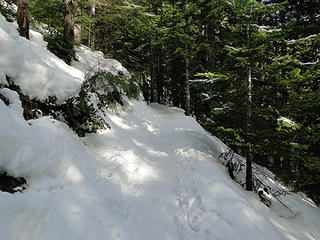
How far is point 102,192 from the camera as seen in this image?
12.9 feet

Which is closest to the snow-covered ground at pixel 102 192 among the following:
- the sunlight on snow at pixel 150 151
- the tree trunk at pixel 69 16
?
the sunlight on snow at pixel 150 151

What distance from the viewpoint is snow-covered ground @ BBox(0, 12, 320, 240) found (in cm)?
271

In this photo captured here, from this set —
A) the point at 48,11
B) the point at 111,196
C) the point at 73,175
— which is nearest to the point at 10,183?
the point at 73,175

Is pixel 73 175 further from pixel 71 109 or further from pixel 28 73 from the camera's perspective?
pixel 28 73

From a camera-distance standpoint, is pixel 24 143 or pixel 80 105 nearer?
pixel 24 143

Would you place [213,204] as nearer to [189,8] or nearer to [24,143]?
[24,143]

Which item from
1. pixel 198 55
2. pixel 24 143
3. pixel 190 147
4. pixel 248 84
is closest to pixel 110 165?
pixel 24 143

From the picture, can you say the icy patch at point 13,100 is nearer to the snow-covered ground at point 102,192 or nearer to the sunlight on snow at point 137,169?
the snow-covered ground at point 102,192

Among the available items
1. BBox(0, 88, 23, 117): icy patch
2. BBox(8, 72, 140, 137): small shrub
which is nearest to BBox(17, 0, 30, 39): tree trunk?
BBox(8, 72, 140, 137): small shrub

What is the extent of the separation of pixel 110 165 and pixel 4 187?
106 inches

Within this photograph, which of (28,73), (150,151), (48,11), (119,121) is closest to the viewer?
(28,73)

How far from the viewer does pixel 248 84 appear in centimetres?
643

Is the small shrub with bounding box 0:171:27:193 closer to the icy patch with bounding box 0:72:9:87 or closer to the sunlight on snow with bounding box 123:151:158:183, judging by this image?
Result: the icy patch with bounding box 0:72:9:87

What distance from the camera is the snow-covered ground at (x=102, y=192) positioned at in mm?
2707
